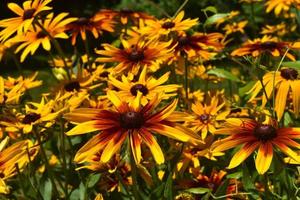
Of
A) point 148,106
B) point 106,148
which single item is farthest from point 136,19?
point 106,148

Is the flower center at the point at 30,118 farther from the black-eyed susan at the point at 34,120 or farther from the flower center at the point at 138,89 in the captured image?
the flower center at the point at 138,89

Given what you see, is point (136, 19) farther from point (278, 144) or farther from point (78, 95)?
point (278, 144)

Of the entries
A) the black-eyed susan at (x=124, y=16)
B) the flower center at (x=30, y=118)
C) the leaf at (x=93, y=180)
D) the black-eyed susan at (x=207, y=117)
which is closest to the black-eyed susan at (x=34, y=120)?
the flower center at (x=30, y=118)

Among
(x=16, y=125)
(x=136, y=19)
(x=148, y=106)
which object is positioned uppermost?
(x=136, y=19)

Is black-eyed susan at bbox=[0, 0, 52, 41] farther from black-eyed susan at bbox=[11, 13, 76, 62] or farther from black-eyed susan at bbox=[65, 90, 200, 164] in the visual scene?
black-eyed susan at bbox=[65, 90, 200, 164]

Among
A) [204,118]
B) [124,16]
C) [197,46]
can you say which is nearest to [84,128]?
[204,118]

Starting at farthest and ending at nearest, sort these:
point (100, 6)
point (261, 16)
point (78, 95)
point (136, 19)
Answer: point (100, 6) < point (261, 16) < point (136, 19) < point (78, 95)

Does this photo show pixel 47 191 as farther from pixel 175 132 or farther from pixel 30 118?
pixel 175 132

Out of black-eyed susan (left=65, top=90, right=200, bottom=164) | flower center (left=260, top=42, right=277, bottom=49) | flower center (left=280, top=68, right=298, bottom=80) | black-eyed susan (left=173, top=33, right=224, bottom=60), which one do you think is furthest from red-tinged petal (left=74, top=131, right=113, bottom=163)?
flower center (left=260, top=42, right=277, bottom=49)
